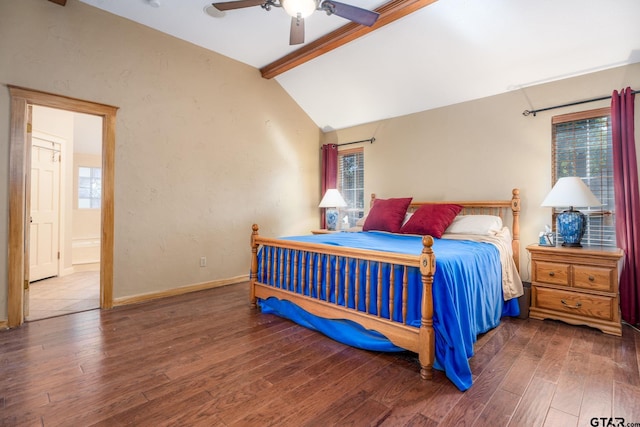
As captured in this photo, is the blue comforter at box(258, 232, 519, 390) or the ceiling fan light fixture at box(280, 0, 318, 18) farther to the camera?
the ceiling fan light fixture at box(280, 0, 318, 18)

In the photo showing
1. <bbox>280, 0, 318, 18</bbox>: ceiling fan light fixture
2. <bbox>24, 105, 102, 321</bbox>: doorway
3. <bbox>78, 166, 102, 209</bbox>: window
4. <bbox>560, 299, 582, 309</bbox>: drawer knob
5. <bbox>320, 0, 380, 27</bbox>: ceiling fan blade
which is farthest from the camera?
<bbox>78, 166, 102, 209</bbox>: window

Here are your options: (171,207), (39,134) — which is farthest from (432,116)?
(39,134)

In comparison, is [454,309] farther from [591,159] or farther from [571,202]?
[591,159]

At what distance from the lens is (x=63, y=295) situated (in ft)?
11.8

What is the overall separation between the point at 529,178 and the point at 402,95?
186 centimetres

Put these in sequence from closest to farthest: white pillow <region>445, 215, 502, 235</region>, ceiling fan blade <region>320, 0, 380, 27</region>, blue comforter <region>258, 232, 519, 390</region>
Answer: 1. blue comforter <region>258, 232, 519, 390</region>
2. ceiling fan blade <region>320, 0, 380, 27</region>
3. white pillow <region>445, 215, 502, 235</region>

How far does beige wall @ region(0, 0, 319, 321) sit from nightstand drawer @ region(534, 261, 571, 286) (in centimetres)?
334

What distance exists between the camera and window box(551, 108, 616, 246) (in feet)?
9.67

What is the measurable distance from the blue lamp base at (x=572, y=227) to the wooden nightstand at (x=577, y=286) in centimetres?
16

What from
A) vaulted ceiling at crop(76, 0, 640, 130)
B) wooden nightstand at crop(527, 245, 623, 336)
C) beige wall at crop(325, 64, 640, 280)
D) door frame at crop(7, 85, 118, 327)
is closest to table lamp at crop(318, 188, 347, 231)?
beige wall at crop(325, 64, 640, 280)

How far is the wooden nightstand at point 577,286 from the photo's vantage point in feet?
8.25

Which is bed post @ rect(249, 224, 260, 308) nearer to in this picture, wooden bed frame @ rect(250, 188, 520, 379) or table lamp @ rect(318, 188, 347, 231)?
wooden bed frame @ rect(250, 188, 520, 379)

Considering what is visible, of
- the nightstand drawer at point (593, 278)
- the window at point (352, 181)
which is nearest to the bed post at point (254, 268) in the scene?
the window at point (352, 181)

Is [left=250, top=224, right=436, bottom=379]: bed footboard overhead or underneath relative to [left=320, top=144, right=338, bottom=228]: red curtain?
underneath
